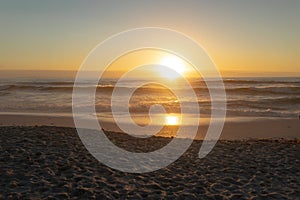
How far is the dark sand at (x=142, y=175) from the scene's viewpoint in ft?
21.9

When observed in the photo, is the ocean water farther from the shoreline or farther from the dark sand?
the dark sand

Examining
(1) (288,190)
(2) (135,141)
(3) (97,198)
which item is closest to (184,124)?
(2) (135,141)

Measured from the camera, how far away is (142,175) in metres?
7.95

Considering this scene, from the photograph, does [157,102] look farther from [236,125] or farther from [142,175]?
[142,175]

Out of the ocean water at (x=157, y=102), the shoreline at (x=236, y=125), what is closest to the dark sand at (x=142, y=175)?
the shoreline at (x=236, y=125)

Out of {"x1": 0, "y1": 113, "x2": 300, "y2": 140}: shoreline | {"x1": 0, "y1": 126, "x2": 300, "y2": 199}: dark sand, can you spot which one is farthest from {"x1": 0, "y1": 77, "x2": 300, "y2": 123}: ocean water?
{"x1": 0, "y1": 126, "x2": 300, "y2": 199}: dark sand

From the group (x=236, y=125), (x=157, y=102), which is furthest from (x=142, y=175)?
(x=157, y=102)

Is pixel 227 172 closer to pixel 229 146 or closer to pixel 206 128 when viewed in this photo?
pixel 229 146

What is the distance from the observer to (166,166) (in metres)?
8.83

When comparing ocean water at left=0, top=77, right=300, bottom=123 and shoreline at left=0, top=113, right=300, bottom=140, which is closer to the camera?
shoreline at left=0, top=113, right=300, bottom=140

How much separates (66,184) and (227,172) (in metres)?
4.05

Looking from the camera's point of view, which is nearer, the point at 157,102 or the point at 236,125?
the point at 236,125

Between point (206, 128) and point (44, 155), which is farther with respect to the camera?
point (206, 128)

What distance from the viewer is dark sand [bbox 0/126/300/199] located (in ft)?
21.9
